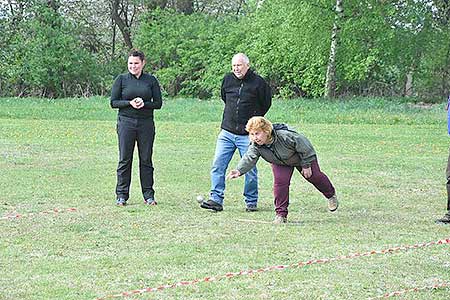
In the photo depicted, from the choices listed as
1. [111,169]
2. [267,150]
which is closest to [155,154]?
[111,169]

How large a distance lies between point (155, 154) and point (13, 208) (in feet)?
19.3

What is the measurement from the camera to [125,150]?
380 inches

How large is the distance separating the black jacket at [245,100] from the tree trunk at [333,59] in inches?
840

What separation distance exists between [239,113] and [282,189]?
1.12 metres

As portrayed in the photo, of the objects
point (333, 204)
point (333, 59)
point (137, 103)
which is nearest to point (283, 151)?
point (333, 204)

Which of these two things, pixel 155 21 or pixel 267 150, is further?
pixel 155 21

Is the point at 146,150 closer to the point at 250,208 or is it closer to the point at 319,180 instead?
the point at 250,208

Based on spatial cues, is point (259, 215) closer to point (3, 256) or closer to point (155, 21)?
point (3, 256)

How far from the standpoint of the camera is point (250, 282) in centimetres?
627

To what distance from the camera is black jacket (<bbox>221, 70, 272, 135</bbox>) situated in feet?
30.9

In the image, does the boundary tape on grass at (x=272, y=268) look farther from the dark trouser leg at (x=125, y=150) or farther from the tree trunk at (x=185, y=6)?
the tree trunk at (x=185, y=6)

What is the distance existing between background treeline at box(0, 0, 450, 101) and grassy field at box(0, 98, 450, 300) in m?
13.7

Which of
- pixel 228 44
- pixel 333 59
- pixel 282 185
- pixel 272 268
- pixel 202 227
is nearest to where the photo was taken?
pixel 272 268

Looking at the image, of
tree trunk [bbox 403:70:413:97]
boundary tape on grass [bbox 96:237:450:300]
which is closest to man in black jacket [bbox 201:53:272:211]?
boundary tape on grass [bbox 96:237:450:300]
